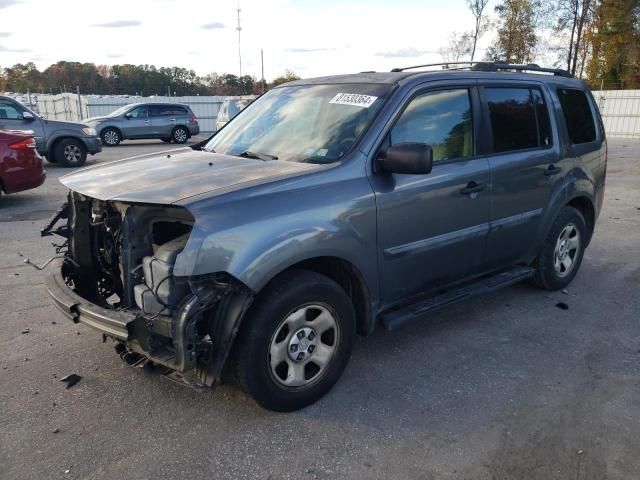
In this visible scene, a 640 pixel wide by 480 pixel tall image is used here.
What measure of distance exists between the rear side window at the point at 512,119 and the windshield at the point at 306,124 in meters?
1.07

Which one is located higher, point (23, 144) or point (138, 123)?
point (23, 144)

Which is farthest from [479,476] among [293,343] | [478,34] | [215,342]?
[478,34]

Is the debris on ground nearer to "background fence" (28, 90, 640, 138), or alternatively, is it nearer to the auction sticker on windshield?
the auction sticker on windshield

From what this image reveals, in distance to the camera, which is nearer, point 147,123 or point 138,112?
point 138,112

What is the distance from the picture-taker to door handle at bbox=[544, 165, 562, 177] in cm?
467

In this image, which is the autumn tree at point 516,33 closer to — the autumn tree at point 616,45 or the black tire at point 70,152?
the autumn tree at point 616,45

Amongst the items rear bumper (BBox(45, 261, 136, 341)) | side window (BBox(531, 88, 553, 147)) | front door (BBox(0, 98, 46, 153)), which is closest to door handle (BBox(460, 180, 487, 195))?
side window (BBox(531, 88, 553, 147))

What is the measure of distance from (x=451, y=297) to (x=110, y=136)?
19795 millimetres

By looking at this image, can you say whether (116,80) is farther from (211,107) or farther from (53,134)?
(53,134)

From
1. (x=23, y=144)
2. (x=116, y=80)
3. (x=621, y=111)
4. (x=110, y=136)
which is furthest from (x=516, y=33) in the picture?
(x=116, y=80)

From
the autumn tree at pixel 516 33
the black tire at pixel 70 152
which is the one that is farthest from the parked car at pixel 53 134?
the autumn tree at pixel 516 33

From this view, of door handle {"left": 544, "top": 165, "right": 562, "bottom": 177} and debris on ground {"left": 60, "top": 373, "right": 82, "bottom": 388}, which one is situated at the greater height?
door handle {"left": 544, "top": 165, "right": 562, "bottom": 177}

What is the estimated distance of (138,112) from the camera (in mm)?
21641

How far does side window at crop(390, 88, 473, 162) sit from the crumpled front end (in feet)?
4.94
